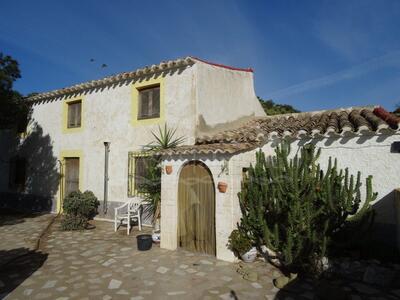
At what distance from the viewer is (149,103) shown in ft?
39.3

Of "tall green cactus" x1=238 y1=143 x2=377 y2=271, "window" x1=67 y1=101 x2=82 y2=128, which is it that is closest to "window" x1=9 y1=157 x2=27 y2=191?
"window" x1=67 y1=101 x2=82 y2=128

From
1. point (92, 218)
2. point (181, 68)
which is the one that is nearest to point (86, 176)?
point (92, 218)

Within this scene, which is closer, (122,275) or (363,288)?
(363,288)

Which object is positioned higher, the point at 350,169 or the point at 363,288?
the point at 350,169

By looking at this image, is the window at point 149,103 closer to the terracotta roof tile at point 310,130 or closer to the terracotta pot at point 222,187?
the terracotta roof tile at point 310,130

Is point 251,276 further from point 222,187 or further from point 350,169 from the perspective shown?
point 350,169

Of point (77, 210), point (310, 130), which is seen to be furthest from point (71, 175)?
point (310, 130)

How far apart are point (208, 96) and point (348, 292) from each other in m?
7.37

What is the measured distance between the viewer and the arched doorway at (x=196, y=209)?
317 inches

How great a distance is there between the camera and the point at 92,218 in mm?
13023

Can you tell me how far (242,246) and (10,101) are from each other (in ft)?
43.9

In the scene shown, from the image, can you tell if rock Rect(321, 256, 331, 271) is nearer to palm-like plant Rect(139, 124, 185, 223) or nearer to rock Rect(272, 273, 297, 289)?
rock Rect(272, 273, 297, 289)

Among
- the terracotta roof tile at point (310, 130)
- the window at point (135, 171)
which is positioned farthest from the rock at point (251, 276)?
the window at point (135, 171)

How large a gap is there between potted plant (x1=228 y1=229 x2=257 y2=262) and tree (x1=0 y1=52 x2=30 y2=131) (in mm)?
11949
